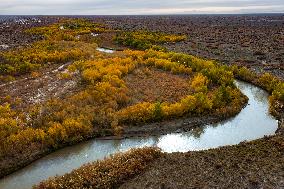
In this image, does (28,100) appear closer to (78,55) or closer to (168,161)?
(168,161)

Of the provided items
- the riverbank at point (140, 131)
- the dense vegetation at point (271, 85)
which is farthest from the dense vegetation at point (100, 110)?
the dense vegetation at point (271, 85)

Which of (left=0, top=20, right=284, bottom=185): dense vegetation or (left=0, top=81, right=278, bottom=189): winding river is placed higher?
(left=0, top=20, right=284, bottom=185): dense vegetation

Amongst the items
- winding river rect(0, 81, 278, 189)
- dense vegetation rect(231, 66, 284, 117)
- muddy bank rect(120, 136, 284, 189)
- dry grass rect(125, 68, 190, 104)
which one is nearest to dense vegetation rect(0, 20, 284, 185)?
dense vegetation rect(231, 66, 284, 117)

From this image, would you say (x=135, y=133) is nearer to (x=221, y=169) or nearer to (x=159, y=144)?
(x=159, y=144)

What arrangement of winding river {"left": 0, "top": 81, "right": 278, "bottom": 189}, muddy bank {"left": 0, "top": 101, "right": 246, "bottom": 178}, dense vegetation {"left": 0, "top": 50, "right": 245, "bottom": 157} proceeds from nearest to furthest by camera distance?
winding river {"left": 0, "top": 81, "right": 278, "bottom": 189} < muddy bank {"left": 0, "top": 101, "right": 246, "bottom": 178} < dense vegetation {"left": 0, "top": 50, "right": 245, "bottom": 157}

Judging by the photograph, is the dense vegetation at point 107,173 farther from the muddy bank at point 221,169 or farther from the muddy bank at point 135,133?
the muddy bank at point 135,133

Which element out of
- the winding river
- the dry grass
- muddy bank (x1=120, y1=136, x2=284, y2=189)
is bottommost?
the winding river

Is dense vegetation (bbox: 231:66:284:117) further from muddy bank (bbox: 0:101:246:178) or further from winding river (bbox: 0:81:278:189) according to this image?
muddy bank (bbox: 0:101:246:178)
